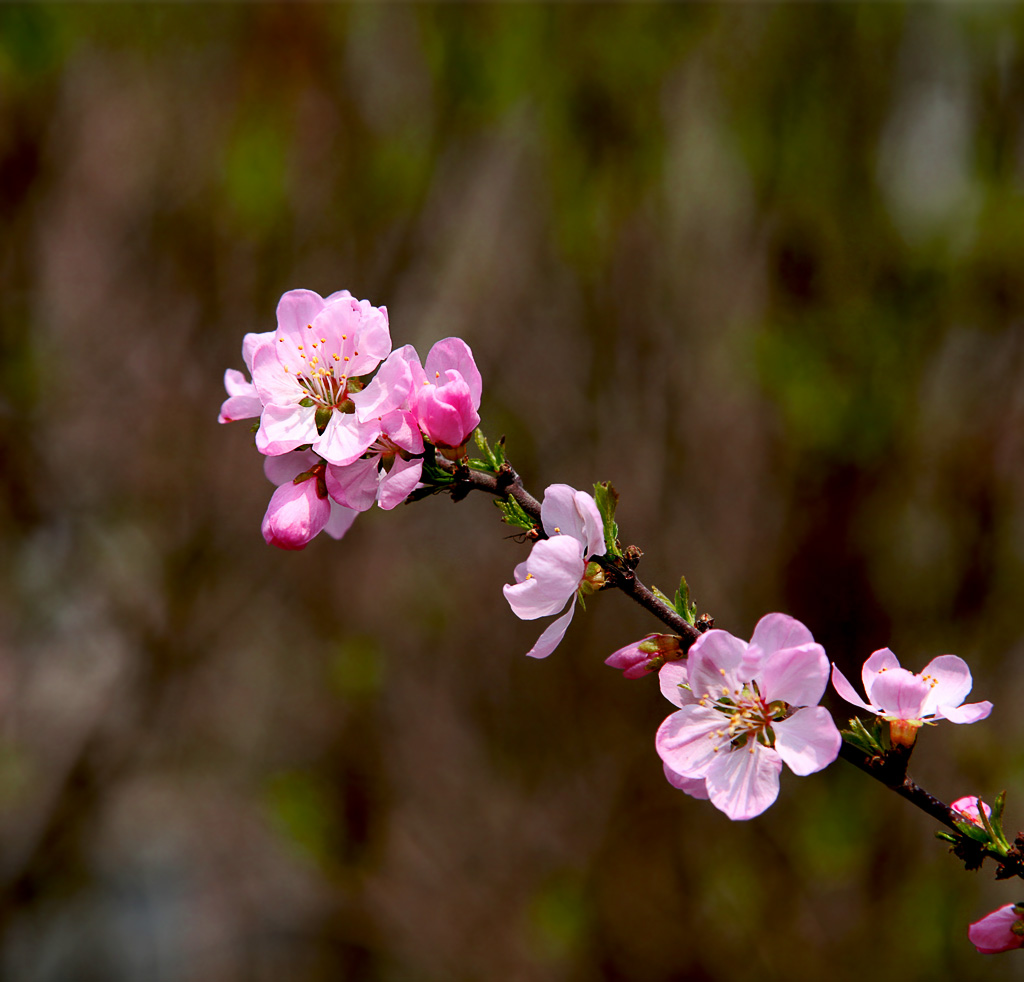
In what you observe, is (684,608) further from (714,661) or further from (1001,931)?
(1001,931)

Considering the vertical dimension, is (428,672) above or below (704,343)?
below

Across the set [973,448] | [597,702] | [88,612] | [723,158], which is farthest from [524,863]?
[723,158]

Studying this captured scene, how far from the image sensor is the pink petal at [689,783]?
688 millimetres

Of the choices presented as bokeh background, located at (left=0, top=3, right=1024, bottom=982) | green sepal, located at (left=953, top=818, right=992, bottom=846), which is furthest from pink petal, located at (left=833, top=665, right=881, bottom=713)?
bokeh background, located at (left=0, top=3, right=1024, bottom=982)

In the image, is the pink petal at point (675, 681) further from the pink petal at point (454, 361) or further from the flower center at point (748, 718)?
the pink petal at point (454, 361)

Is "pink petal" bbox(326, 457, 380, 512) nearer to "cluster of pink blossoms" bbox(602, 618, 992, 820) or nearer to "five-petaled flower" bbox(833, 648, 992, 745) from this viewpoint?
"cluster of pink blossoms" bbox(602, 618, 992, 820)

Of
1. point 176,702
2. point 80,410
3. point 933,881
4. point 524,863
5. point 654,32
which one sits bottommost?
point 524,863

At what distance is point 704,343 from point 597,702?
129 cm

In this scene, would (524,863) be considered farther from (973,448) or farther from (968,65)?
(968,65)

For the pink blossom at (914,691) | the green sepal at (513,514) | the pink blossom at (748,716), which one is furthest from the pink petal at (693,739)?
the green sepal at (513,514)

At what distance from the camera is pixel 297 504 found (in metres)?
0.76

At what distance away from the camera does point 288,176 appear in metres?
3.01

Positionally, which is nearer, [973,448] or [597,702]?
[973,448]

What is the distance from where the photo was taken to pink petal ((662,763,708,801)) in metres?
0.69
